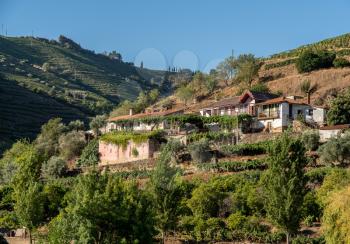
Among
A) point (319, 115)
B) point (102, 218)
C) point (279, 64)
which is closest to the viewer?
point (102, 218)

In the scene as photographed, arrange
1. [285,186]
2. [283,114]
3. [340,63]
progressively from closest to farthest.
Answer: [285,186], [283,114], [340,63]

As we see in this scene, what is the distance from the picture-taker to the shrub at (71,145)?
76.1m

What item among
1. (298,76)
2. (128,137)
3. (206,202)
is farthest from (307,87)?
(206,202)

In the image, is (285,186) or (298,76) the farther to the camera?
(298,76)

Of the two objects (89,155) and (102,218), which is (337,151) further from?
(89,155)

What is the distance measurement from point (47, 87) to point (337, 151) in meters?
100

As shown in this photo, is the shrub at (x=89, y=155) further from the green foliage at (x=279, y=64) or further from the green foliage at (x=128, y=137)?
the green foliage at (x=279, y=64)

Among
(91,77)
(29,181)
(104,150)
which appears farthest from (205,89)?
(91,77)

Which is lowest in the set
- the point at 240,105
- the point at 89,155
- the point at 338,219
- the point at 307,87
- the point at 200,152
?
the point at 338,219

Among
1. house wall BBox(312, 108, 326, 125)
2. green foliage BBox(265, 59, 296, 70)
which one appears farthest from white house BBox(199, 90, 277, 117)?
green foliage BBox(265, 59, 296, 70)

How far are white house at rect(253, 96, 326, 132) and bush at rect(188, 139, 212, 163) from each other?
10.4m

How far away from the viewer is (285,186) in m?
36.7

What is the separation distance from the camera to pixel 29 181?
4825 centimetres

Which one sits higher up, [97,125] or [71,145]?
[97,125]
